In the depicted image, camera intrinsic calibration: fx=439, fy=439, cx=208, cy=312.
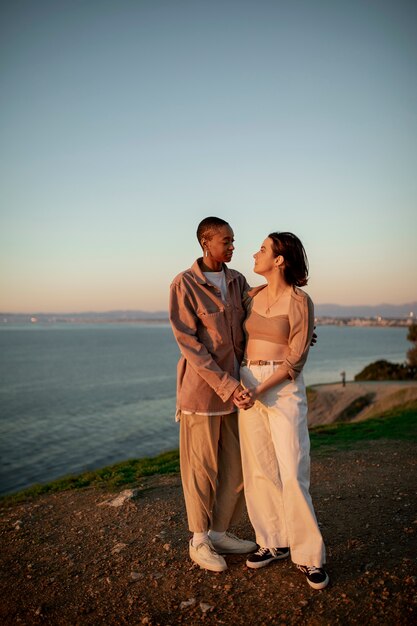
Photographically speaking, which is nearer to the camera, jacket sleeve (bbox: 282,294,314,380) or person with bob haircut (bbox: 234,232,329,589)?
person with bob haircut (bbox: 234,232,329,589)

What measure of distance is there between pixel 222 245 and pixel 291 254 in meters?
0.62

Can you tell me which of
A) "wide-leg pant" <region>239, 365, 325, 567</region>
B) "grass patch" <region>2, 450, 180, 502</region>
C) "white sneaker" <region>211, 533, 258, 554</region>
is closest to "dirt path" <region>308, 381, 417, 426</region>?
"grass patch" <region>2, 450, 180, 502</region>

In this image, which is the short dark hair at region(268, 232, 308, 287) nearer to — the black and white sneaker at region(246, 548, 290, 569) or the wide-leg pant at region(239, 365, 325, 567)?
the wide-leg pant at region(239, 365, 325, 567)

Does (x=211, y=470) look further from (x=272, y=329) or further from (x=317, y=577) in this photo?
(x=272, y=329)

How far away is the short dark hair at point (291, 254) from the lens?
384cm

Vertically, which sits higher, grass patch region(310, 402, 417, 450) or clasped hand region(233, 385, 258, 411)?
clasped hand region(233, 385, 258, 411)

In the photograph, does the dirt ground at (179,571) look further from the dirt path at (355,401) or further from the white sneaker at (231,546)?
the dirt path at (355,401)

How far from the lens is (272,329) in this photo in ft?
12.6

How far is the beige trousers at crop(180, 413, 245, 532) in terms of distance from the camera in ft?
13.1

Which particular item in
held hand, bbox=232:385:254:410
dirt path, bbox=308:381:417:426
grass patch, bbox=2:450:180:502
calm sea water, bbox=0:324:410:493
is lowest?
calm sea water, bbox=0:324:410:493

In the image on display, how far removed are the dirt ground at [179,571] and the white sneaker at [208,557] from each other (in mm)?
82

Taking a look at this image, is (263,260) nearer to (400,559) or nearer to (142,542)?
(400,559)

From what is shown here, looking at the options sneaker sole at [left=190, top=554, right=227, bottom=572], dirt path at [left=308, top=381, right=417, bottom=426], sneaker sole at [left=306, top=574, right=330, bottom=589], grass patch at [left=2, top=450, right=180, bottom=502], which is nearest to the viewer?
sneaker sole at [left=306, top=574, right=330, bottom=589]

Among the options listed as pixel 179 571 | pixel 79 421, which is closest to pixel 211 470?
pixel 179 571
